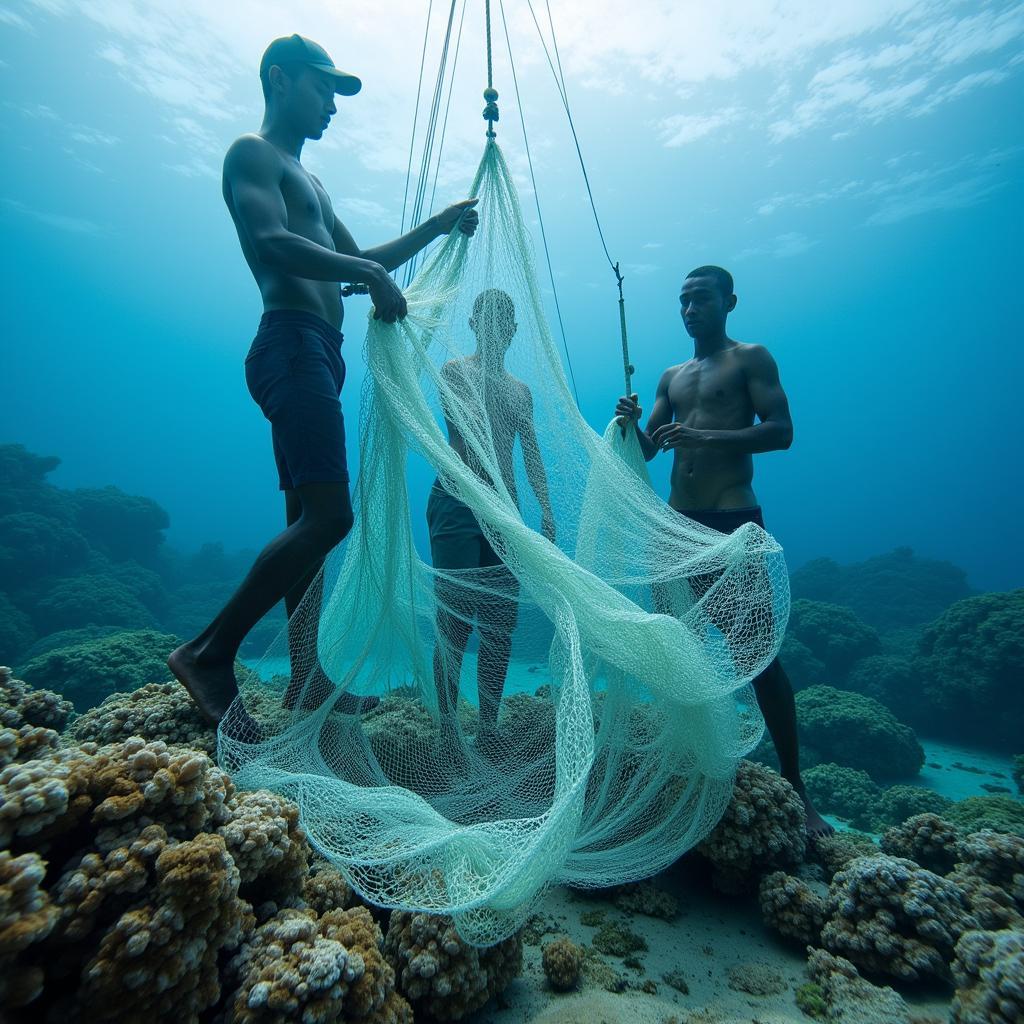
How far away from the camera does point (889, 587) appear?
23.5 metres

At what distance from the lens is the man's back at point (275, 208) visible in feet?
7.69

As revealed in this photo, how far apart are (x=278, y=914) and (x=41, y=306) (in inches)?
4993

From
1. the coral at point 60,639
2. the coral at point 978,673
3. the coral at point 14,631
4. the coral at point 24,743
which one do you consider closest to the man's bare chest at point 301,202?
the coral at point 24,743

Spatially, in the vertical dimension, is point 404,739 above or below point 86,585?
above

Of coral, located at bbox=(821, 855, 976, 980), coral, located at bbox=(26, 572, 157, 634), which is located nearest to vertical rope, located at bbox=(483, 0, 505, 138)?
coral, located at bbox=(821, 855, 976, 980)

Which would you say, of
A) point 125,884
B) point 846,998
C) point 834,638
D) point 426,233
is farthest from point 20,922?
point 834,638

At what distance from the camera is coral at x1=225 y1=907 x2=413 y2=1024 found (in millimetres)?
1165

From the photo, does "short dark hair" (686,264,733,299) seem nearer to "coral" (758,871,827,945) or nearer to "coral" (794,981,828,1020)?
"coral" (758,871,827,945)

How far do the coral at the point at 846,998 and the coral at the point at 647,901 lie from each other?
1.87 ft

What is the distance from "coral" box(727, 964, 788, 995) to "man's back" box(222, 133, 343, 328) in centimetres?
349

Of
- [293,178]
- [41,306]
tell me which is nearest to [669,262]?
[293,178]

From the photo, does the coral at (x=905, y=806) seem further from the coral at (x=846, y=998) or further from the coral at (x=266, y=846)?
the coral at (x=266, y=846)

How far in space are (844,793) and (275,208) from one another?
871cm

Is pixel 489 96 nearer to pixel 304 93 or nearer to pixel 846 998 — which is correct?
pixel 304 93
